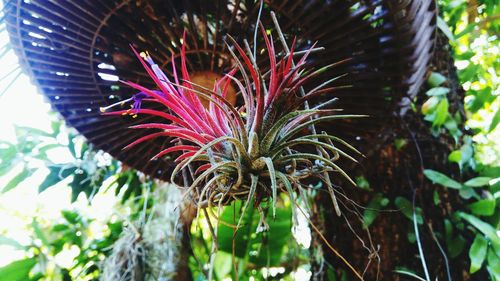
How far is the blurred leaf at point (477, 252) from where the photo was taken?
831 mm

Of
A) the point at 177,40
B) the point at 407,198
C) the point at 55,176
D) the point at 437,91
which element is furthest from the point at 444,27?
the point at 55,176

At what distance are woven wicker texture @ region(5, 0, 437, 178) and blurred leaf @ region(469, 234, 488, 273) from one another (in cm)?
38

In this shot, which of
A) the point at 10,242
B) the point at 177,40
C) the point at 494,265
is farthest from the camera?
Answer: the point at 10,242

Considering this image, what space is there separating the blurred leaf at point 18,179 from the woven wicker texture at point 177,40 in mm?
519

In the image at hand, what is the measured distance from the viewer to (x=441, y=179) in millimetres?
938

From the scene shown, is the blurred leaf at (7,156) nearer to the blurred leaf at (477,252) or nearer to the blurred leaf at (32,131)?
the blurred leaf at (32,131)

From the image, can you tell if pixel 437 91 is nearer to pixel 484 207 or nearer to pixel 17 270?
pixel 484 207

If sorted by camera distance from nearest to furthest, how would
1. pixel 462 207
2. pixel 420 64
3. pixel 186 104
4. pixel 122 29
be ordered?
pixel 186 104 → pixel 122 29 → pixel 420 64 → pixel 462 207

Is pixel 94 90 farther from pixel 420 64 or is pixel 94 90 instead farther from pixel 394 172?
pixel 394 172

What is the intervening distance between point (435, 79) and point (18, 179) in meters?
1.03

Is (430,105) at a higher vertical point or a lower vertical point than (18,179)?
higher

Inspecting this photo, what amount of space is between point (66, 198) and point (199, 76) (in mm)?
775

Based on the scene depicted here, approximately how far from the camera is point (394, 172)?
3.40 ft

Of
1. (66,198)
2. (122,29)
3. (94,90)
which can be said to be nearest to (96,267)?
(66,198)
